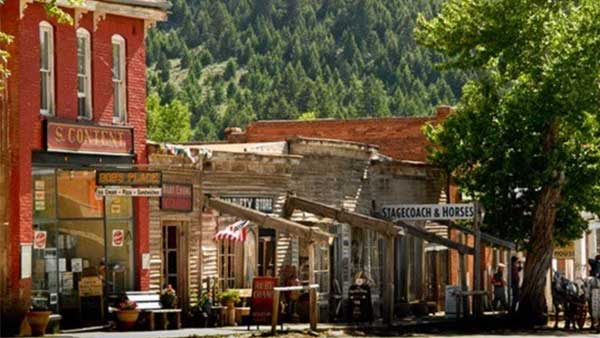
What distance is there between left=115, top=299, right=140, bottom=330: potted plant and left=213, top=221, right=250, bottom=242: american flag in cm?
476

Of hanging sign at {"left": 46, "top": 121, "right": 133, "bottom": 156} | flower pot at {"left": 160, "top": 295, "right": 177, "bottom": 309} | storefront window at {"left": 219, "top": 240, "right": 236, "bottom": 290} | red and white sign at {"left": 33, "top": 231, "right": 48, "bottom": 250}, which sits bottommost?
flower pot at {"left": 160, "top": 295, "right": 177, "bottom": 309}

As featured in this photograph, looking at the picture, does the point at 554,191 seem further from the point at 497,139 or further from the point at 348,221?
the point at 348,221

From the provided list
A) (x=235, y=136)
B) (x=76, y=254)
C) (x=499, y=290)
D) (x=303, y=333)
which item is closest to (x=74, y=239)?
(x=76, y=254)

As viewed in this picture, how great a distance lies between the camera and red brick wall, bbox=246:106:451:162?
60.7 meters

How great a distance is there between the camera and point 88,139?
36938 mm

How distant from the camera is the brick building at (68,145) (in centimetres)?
3478

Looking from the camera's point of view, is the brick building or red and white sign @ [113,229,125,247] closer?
the brick building

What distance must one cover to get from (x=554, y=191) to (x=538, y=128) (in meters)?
2.19

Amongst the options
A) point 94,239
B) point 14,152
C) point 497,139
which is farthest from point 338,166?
point 14,152

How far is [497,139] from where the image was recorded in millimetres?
47406

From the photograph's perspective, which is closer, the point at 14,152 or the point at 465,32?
the point at 14,152

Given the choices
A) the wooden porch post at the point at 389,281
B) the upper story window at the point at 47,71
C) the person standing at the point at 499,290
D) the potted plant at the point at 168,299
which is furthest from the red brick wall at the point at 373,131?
the upper story window at the point at 47,71

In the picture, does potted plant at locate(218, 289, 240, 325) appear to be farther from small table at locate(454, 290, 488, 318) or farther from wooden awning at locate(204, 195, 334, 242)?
small table at locate(454, 290, 488, 318)

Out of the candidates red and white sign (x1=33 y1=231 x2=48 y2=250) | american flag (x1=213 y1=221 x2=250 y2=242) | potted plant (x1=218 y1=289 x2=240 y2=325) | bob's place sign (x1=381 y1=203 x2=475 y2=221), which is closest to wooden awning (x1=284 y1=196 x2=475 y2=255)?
bob's place sign (x1=381 y1=203 x2=475 y2=221)
